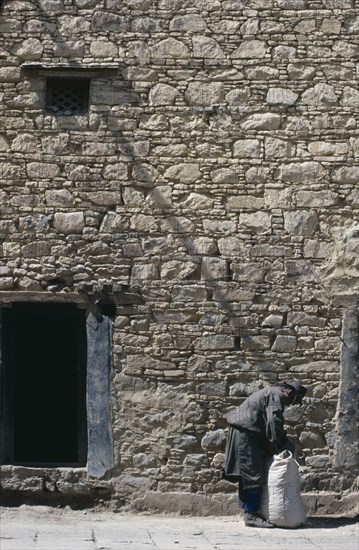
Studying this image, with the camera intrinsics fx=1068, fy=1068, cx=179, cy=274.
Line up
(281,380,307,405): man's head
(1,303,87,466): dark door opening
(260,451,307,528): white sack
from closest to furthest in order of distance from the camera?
1. (260,451,307,528): white sack
2. (281,380,307,405): man's head
3. (1,303,87,466): dark door opening

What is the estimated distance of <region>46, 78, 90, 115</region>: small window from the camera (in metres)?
9.49

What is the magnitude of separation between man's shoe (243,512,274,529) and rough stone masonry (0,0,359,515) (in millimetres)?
501

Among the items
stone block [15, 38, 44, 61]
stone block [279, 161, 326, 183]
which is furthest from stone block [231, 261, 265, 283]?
stone block [15, 38, 44, 61]

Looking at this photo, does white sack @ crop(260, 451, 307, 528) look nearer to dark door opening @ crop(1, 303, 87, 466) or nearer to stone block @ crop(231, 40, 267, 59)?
dark door opening @ crop(1, 303, 87, 466)

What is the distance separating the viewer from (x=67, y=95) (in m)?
9.53

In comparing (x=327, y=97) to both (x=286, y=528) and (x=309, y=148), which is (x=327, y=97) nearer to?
(x=309, y=148)

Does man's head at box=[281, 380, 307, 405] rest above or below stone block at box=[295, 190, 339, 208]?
below

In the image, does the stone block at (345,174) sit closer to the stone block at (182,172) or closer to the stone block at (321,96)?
the stone block at (321,96)

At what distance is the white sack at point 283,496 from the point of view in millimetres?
8617

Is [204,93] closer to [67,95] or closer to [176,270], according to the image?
[67,95]

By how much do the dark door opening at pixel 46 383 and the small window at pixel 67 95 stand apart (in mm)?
1781

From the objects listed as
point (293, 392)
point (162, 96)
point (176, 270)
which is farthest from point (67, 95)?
point (293, 392)

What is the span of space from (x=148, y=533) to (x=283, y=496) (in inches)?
44.6

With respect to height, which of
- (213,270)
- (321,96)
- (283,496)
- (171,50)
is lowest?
(283,496)
